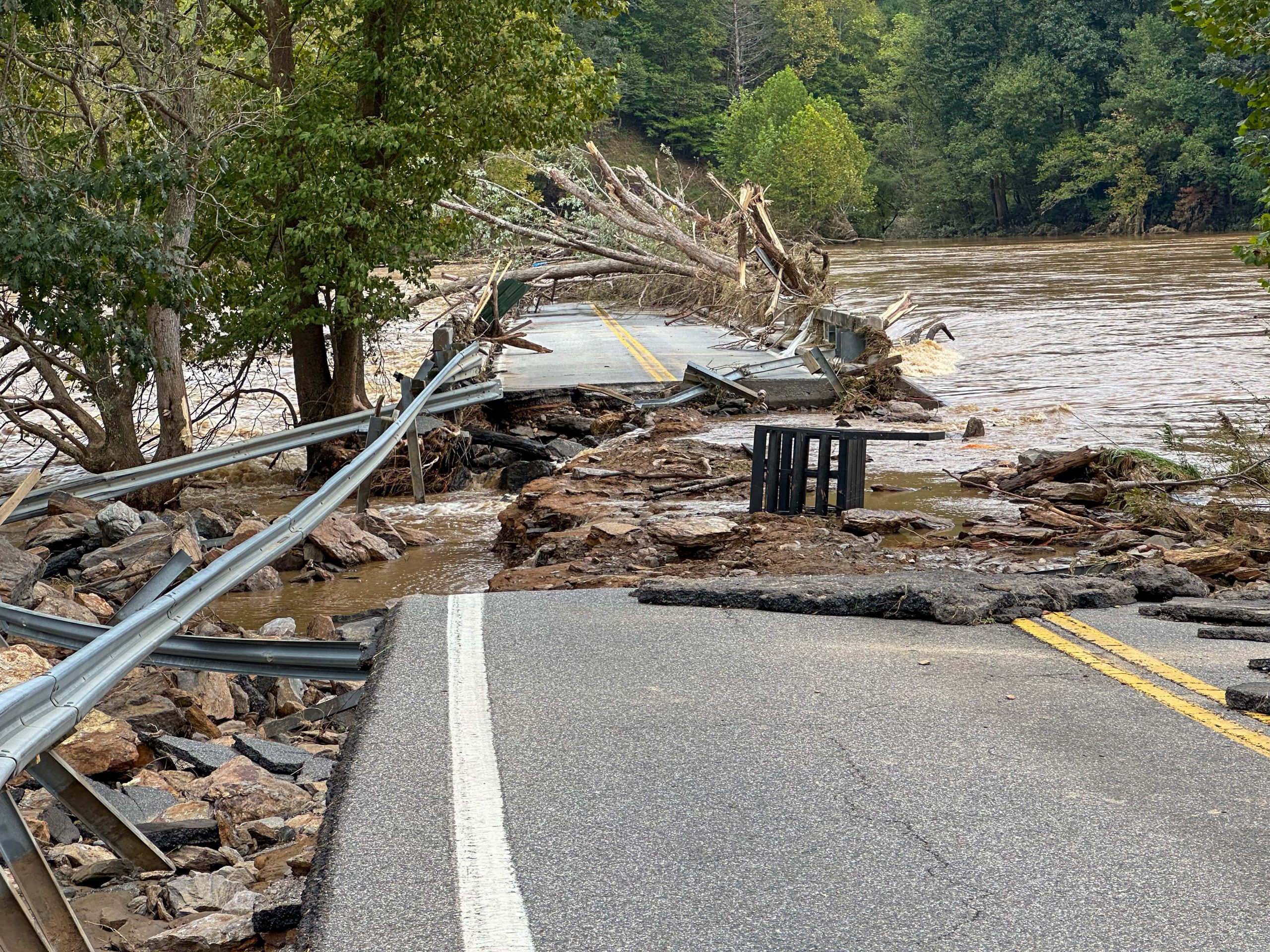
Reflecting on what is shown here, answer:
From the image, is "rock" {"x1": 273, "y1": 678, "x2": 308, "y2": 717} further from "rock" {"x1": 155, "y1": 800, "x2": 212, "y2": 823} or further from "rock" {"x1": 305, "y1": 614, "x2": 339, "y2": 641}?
"rock" {"x1": 155, "y1": 800, "x2": 212, "y2": 823}

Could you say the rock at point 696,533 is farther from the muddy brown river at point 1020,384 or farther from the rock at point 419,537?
the rock at point 419,537

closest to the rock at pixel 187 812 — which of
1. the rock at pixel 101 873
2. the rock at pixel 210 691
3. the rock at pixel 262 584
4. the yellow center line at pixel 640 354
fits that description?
the rock at pixel 101 873

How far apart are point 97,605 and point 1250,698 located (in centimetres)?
752

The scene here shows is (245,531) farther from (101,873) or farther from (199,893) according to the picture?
(199,893)

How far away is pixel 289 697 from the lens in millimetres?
7500

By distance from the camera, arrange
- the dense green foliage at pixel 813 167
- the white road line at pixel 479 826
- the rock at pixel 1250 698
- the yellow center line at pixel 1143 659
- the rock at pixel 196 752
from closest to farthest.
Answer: the white road line at pixel 479 826 < the rock at pixel 1250 698 < the yellow center line at pixel 1143 659 < the rock at pixel 196 752 < the dense green foliage at pixel 813 167

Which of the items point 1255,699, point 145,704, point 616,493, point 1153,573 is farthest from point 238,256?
point 1255,699

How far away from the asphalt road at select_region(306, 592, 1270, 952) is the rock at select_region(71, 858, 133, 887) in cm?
79

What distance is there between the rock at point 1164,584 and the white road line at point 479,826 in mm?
3890

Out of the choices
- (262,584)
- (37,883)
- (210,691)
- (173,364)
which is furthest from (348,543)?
(37,883)

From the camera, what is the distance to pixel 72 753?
582 centimetres

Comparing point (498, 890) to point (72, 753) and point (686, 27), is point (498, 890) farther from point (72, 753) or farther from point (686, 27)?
point (686, 27)

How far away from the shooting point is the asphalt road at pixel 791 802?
374 cm

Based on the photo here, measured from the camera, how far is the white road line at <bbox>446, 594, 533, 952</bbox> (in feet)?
12.2
